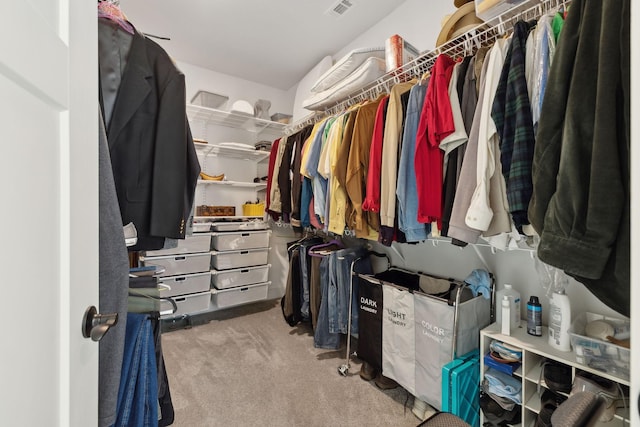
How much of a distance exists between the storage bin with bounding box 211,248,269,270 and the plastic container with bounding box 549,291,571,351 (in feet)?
7.59

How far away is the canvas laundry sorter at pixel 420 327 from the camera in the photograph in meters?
1.42

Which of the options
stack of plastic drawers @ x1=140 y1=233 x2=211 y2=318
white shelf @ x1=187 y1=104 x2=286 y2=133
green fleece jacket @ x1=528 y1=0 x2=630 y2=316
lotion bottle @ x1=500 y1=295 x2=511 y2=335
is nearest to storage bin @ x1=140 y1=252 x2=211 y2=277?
stack of plastic drawers @ x1=140 y1=233 x2=211 y2=318

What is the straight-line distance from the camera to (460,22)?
1436mm

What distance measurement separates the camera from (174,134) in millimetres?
1080

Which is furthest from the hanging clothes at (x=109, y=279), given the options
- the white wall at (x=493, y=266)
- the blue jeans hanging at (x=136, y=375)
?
the white wall at (x=493, y=266)

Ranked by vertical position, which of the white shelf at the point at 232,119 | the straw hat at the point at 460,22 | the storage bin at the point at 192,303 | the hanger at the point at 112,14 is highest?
the straw hat at the point at 460,22

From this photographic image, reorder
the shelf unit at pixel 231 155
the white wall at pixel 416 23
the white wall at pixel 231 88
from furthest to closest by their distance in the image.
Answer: the white wall at pixel 231 88 < the shelf unit at pixel 231 155 < the white wall at pixel 416 23

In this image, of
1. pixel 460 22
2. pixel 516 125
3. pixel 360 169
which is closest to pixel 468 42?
pixel 460 22

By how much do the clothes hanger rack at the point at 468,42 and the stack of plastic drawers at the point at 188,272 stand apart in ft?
6.05

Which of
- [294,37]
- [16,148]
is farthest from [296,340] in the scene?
[294,37]

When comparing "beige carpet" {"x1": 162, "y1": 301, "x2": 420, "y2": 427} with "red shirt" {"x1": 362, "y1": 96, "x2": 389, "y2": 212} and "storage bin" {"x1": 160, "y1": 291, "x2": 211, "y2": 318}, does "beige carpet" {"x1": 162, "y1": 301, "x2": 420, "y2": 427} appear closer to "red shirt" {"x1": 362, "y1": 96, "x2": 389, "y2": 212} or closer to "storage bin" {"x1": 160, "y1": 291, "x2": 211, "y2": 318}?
"storage bin" {"x1": 160, "y1": 291, "x2": 211, "y2": 318}

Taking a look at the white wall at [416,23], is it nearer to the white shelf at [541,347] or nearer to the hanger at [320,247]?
the hanger at [320,247]

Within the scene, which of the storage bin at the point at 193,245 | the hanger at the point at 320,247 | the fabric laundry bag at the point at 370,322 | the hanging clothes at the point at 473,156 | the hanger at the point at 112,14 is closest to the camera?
the hanger at the point at 112,14

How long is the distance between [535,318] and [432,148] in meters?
0.89
